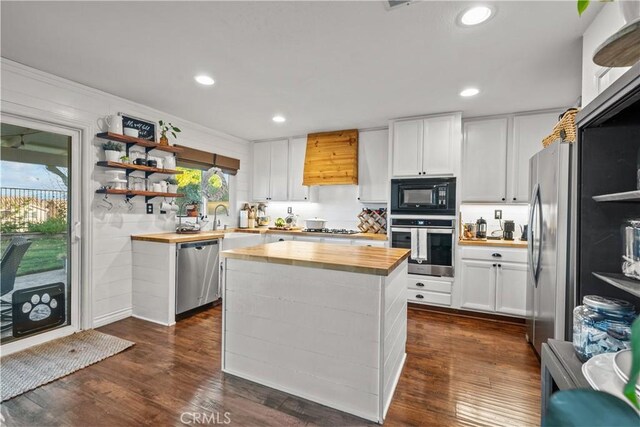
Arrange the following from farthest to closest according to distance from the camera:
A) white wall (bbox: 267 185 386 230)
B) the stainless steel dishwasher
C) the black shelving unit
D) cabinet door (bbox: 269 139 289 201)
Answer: cabinet door (bbox: 269 139 289 201) → white wall (bbox: 267 185 386 230) → the stainless steel dishwasher → the black shelving unit

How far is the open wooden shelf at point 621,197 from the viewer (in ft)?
2.95

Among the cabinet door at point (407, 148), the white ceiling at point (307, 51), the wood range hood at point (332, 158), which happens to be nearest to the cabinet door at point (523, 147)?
the white ceiling at point (307, 51)

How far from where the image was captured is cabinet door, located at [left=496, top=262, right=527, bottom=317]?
3105 mm

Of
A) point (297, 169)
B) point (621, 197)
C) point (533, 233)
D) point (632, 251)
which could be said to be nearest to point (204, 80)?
point (297, 169)

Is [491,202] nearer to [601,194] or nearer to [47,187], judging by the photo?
[601,194]

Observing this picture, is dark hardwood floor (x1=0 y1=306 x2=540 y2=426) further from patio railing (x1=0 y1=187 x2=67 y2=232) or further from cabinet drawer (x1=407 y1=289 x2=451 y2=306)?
patio railing (x1=0 y1=187 x2=67 y2=232)

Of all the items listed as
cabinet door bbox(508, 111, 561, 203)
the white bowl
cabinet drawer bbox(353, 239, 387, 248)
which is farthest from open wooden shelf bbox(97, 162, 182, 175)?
cabinet door bbox(508, 111, 561, 203)

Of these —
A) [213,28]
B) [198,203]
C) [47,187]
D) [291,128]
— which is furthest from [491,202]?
[47,187]

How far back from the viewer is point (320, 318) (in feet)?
5.88

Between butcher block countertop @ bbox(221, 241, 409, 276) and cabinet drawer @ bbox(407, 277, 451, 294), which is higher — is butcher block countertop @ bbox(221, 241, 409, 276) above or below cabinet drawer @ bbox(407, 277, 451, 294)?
above

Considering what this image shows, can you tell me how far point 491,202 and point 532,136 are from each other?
0.86 meters

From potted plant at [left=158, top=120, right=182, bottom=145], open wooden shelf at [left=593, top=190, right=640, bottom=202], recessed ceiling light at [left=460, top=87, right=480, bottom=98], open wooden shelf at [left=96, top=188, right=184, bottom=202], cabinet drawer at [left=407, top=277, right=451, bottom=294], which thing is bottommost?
cabinet drawer at [left=407, top=277, right=451, bottom=294]

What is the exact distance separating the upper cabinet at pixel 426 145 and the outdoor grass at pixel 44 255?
3.70 metres

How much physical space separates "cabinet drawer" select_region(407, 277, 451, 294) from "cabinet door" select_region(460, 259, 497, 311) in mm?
183
